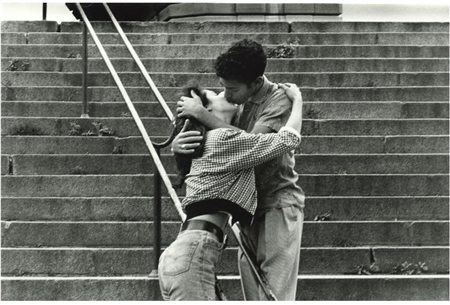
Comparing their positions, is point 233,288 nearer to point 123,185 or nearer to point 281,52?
point 123,185

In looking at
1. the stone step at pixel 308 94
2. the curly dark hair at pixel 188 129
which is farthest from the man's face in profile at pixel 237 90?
the stone step at pixel 308 94

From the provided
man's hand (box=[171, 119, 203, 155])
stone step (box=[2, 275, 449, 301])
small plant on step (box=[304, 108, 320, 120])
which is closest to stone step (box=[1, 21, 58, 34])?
small plant on step (box=[304, 108, 320, 120])

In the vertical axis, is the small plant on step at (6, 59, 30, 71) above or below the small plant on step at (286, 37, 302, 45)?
below

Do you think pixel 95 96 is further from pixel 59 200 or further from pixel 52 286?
pixel 52 286

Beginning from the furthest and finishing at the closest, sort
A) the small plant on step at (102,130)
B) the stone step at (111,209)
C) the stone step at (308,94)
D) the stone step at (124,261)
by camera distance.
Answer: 1. the stone step at (308,94)
2. the small plant on step at (102,130)
3. the stone step at (111,209)
4. the stone step at (124,261)

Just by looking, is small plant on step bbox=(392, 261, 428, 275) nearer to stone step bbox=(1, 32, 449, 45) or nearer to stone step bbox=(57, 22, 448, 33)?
stone step bbox=(1, 32, 449, 45)

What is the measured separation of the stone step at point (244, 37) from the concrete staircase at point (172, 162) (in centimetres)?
1

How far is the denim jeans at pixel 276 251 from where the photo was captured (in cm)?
322

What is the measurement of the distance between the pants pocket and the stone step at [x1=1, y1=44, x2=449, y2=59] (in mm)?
5494

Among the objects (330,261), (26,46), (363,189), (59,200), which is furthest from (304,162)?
(26,46)

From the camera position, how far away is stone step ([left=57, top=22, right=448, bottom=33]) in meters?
8.85

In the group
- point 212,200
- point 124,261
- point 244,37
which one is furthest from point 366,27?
point 212,200

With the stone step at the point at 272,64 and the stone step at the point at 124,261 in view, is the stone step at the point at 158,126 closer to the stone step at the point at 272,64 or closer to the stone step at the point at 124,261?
the stone step at the point at 272,64

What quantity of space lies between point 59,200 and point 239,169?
8.71 feet
